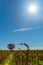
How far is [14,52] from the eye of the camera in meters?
17.6

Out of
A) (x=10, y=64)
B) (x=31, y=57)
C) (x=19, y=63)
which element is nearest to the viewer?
(x=10, y=64)

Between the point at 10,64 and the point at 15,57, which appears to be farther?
the point at 15,57

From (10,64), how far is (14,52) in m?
5.37

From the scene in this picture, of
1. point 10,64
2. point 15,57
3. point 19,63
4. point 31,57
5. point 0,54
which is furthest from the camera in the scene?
point 0,54

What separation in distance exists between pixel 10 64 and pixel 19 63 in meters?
1.59

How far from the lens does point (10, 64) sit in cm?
1227

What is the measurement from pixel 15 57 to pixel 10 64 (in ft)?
10.9

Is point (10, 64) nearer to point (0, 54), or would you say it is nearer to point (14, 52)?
point (14, 52)

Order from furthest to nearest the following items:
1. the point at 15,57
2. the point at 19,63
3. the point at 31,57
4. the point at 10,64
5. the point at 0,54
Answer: the point at 0,54 → the point at 31,57 → the point at 15,57 → the point at 19,63 → the point at 10,64

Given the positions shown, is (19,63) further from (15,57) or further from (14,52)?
(14,52)

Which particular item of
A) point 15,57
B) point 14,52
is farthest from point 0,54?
point 15,57

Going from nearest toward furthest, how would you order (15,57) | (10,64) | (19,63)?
(10,64), (19,63), (15,57)

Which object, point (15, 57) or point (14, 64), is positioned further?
point (15, 57)

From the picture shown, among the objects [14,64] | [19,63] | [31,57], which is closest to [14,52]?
[31,57]
